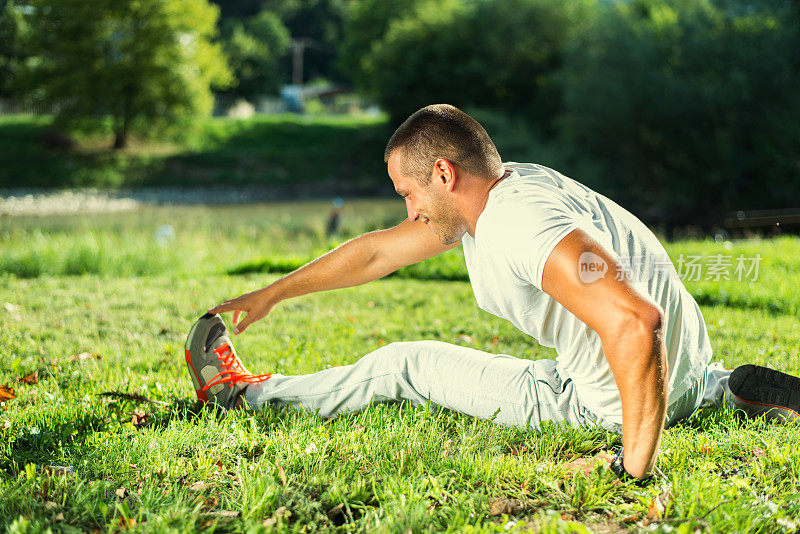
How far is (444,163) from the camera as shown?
2.53m

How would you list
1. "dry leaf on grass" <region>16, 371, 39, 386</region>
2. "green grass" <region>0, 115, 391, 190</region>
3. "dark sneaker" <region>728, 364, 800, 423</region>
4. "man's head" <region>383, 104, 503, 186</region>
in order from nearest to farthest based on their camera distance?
"man's head" <region>383, 104, 503, 186</region> < "dark sneaker" <region>728, 364, 800, 423</region> < "dry leaf on grass" <region>16, 371, 39, 386</region> < "green grass" <region>0, 115, 391, 190</region>

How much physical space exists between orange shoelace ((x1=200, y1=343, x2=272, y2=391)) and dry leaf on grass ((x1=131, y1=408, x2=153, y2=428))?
1.00 ft

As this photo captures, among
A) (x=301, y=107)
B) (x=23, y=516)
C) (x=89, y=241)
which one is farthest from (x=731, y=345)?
(x=301, y=107)

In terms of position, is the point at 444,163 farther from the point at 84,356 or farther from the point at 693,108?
the point at 693,108

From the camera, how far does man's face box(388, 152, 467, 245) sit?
103 inches

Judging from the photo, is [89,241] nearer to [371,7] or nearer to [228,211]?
[228,211]

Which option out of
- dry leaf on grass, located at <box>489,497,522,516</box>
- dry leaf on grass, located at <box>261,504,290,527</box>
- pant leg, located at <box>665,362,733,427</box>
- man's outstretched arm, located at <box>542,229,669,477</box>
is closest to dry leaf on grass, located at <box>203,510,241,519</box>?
dry leaf on grass, located at <box>261,504,290,527</box>

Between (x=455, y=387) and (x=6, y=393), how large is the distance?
237cm

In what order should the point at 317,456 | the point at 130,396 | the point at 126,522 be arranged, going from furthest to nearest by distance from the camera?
the point at 130,396 < the point at 317,456 < the point at 126,522

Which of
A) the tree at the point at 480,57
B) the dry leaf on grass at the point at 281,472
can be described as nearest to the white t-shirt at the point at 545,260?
the dry leaf on grass at the point at 281,472

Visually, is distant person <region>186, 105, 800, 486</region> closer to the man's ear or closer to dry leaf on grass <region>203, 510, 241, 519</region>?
the man's ear

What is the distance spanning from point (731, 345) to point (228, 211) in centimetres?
2800

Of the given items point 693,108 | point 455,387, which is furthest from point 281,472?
point 693,108

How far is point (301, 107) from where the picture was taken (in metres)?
68.0
